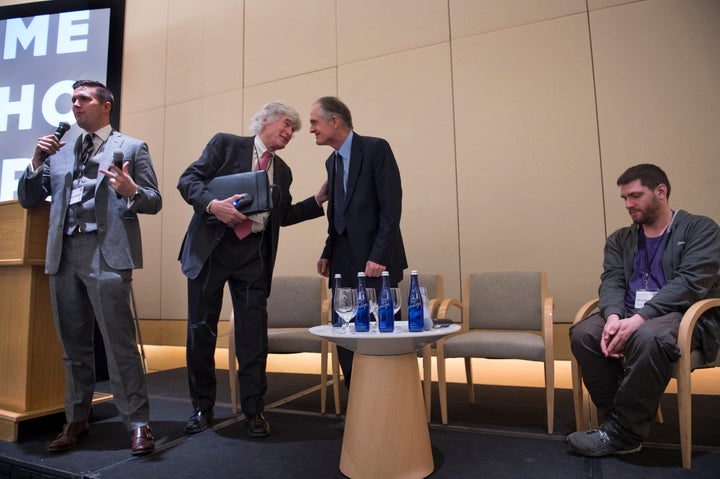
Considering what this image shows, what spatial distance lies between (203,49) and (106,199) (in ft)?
12.3

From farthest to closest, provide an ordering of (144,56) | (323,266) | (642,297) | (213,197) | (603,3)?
(144,56) → (603,3) → (323,266) → (213,197) → (642,297)

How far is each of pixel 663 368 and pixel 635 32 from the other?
269cm

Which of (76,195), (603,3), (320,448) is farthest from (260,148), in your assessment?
(603,3)

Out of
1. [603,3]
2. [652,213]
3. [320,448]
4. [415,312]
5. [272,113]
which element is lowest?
[320,448]

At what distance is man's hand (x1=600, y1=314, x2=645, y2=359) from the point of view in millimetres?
1889

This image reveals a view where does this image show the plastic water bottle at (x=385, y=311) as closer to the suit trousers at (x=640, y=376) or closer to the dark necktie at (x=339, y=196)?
the dark necktie at (x=339, y=196)

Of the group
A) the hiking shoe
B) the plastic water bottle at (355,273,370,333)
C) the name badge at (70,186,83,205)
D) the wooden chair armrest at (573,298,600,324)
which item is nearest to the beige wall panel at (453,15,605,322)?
the wooden chair armrest at (573,298,600,324)

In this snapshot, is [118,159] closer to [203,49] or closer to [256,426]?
[256,426]

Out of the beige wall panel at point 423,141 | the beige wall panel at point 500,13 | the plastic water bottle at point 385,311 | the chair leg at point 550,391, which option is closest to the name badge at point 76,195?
the plastic water bottle at point 385,311

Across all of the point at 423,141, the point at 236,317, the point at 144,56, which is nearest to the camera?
the point at 236,317

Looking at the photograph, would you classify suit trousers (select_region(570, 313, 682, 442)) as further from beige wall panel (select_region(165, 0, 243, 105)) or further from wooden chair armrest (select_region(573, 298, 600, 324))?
beige wall panel (select_region(165, 0, 243, 105))

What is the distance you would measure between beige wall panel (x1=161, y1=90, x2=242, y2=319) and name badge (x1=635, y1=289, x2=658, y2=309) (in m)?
4.22

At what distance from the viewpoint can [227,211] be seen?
7.29 feet

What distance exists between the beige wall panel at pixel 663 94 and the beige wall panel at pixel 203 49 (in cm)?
356
